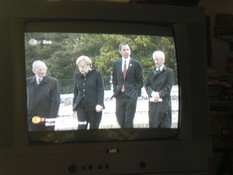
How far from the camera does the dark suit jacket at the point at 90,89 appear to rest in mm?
1346

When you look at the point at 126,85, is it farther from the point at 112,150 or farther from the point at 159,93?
the point at 112,150

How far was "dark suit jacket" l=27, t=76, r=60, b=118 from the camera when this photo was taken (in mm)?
1316

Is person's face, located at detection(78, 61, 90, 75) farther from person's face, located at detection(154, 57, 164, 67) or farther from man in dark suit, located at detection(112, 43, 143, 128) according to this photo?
person's face, located at detection(154, 57, 164, 67)

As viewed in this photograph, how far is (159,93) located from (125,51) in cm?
19

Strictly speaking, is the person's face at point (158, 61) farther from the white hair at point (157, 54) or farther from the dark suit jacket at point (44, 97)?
the dark suit jacket at point (44, 97)

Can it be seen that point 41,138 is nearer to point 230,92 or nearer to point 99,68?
point 99,68

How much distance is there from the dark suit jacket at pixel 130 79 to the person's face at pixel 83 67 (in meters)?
0.10

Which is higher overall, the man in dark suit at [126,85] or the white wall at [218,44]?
the white wall at [218,44]

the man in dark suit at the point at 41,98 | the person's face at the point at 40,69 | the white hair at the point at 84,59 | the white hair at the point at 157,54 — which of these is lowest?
the man in dark suit at the point at 41,98

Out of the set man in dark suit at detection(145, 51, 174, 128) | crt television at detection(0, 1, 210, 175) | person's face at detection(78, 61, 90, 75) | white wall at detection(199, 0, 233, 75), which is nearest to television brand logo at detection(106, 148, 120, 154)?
crt television at detection(0, 1, 210, 175)

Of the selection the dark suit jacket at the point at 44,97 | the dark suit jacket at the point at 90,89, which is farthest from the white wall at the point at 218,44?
the dark suit jacket at the point at 44,97

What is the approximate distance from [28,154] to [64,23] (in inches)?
18.1

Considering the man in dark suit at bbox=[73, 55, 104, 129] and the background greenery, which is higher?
the background greenery

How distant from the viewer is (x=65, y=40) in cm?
134
